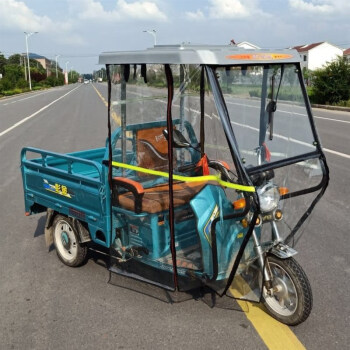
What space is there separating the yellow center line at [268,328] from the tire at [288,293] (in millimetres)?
66

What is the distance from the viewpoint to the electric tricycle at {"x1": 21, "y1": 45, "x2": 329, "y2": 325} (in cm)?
321

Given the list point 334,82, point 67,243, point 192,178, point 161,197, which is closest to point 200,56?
point 192,178

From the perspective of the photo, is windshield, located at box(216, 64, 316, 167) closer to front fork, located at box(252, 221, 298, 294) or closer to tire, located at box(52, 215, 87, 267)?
front fork, located at box(252, 221, 298, 294)

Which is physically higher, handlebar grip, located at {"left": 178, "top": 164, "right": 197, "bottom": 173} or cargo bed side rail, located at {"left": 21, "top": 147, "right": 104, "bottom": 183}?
handlebar grip, located at {"left": 178, "top": 164, "right": 197, "bottom": 173}

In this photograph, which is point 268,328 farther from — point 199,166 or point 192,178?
point 199,166

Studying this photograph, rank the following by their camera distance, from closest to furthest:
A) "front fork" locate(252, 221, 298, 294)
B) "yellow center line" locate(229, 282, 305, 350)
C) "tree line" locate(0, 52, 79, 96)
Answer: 1. "yellow center line" locate(229, 282, 305, 350)
2. "front fork" locate(252, 221, 298, 294)
3. "tree line" locate(0, 52, 79, 96)

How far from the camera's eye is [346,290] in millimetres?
3980

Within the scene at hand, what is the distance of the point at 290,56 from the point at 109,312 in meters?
2.46

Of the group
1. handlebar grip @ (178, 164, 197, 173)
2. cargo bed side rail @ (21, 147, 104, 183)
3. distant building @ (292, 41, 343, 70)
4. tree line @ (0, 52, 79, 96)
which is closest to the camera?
handlebar grip @ (178, 164, 197, 173)

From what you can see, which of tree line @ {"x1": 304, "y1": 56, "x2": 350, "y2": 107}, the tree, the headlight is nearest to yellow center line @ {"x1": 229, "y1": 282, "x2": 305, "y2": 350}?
the headlight

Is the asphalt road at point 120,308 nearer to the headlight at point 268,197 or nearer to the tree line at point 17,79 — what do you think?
the headlight at point 268,197

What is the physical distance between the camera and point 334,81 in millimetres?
24078

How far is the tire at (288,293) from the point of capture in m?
3.27

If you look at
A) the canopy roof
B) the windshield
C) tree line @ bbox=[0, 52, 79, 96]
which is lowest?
tree line @ bbox=[0, 52, 79, 96]
